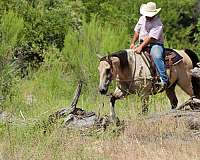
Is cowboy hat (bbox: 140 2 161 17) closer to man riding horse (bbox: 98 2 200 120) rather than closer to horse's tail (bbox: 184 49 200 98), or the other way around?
man riding horse (bbox: 98 2 200 120)

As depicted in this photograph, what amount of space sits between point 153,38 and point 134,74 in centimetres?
72

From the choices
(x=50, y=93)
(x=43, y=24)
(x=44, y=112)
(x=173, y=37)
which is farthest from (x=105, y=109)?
(x=173, y=37)

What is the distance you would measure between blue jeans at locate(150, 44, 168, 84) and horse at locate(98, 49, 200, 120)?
211 mm

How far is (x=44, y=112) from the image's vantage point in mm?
9273

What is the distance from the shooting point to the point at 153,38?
1031 cm

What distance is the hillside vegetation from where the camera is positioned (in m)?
6.82

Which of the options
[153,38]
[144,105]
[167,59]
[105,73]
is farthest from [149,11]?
[144,105]

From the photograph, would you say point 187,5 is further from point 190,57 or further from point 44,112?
point 44,112

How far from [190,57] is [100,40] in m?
4.65

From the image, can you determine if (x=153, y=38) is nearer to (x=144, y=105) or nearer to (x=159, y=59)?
(x=159, y=59)

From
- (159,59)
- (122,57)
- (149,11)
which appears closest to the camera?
(122,57)

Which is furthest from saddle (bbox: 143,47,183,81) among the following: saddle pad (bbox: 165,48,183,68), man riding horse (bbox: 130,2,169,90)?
man riding horse (bbox: 130,2,169,90)

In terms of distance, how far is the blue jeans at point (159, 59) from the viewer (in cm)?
1021

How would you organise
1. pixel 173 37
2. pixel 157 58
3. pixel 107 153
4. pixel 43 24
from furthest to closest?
pixel 173 37 → pixel 43 24 → pixel 157 58 → pixel 107 153
